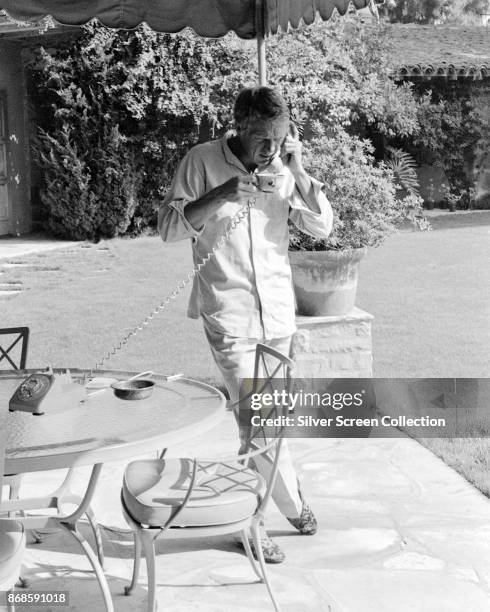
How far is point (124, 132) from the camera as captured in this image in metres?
14.7

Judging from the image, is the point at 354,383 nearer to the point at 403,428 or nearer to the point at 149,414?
the point at 403,428

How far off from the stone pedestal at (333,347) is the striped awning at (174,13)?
1.80 m

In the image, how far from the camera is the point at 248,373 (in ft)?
11.3

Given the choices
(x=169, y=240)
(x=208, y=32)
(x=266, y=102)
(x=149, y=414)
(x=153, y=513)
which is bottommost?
(x=153, y=513)

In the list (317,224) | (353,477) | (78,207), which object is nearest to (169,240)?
(317,224)

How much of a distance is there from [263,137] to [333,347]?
93.6 inches

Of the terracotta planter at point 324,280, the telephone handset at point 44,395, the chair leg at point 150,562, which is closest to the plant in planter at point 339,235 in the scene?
the terracotta planter at point 324,280

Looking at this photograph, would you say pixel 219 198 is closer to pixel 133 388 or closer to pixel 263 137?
pixel 263 137

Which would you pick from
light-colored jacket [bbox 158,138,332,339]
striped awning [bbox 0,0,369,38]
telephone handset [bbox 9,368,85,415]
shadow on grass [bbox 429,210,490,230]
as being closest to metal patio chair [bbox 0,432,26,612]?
telephone handset [bbox 9,368,85,415]

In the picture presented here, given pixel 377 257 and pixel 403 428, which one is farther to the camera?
pixel 377 257

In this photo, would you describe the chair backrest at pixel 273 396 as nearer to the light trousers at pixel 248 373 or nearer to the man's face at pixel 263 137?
the light trousers at pixel 248 373

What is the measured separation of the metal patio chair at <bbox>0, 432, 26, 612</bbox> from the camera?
2.35 metres

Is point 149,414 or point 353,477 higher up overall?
point 149,414

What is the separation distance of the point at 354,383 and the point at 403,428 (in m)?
0.57
